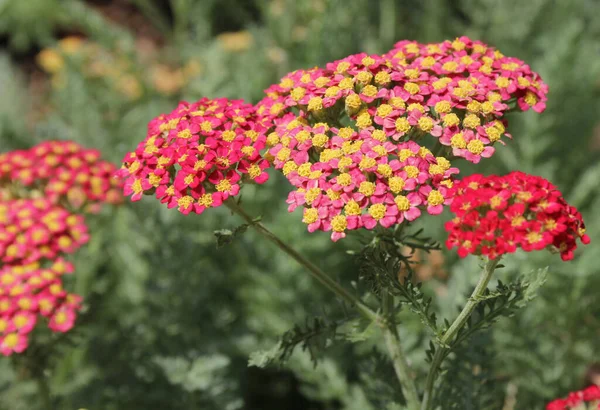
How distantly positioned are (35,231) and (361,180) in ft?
4.57

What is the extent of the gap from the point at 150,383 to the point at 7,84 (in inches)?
157

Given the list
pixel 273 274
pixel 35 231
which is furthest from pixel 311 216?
pixel 273 274

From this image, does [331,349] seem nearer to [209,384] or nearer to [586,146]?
[209,384]

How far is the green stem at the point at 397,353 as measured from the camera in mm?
1889

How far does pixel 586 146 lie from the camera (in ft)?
14.9

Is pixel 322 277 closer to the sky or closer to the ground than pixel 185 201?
closer to the ground

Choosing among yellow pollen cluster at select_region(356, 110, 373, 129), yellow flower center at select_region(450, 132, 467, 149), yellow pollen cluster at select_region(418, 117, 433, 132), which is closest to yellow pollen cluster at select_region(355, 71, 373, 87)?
yellow pollen cluster at select_region(356, 110, 373, 129)

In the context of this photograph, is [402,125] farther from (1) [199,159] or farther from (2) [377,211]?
(1) [199,159]

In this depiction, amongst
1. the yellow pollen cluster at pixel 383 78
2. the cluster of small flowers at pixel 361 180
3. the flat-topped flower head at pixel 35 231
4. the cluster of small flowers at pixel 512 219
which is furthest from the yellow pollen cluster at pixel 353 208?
the flat-topped flower head at pixel 35 231

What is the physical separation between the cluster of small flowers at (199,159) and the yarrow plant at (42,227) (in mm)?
650

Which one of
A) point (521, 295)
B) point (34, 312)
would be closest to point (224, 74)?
point (34, 312)

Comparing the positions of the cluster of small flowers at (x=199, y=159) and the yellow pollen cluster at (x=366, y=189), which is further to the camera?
the cluster of small flowers at (x=199, y=159)

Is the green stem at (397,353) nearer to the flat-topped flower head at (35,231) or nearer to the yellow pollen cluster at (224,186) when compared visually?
the yellow pollen cluster at (224,186)

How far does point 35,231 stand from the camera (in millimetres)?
2381
